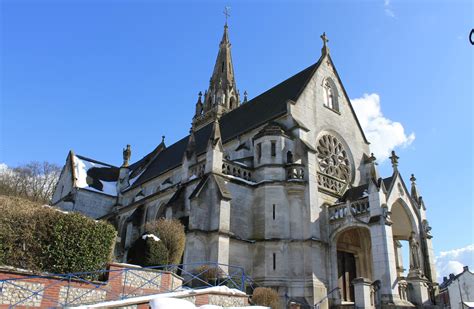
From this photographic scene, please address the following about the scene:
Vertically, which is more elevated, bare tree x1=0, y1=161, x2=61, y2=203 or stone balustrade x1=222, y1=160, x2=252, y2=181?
bare tree x1=0, y1=161, x2=61, y2=203

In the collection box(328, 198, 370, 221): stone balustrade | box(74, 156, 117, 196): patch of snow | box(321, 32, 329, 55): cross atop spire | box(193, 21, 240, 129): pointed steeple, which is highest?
box(193, 21, 240, 129): pointed steeple

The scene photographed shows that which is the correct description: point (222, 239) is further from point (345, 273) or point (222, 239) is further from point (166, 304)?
point (166, 304)

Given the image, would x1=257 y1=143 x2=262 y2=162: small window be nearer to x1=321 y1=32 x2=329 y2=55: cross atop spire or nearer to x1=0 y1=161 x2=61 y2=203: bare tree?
x1=321 y1=32 x2=329 y2=55: cross atop spire

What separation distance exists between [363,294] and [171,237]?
7.84 meters

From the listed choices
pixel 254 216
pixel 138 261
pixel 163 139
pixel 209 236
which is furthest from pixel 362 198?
pixel 163 139

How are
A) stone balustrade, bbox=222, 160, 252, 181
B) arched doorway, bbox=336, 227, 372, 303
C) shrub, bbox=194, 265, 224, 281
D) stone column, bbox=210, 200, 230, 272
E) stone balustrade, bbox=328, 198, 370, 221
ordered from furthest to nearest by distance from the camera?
arched doorway, bbox=336, 227, 372, 303 → stone balustrade, bbox=222, 160, 252, 181 → stone balustrade, bbox=328, 198, 370, 221 → stone column, bbox=210, 200, 230, 272 → shrub, bbox=194, 265, 224, 281

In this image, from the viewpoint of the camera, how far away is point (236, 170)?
2173 cm

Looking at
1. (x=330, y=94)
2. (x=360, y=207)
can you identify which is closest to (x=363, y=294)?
(x=360, y=207)

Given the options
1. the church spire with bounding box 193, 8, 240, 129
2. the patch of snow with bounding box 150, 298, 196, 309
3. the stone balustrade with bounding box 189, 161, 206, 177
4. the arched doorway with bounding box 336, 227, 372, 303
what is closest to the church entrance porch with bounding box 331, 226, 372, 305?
the arched doorway with bounding box 336, 227, 372, 303

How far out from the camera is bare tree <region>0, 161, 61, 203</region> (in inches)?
1831

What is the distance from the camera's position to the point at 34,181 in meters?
49.8

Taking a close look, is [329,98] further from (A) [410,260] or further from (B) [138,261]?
(B) [138,261]

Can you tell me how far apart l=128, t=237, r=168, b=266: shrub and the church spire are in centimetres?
3310

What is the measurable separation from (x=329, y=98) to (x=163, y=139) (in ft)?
71.1
